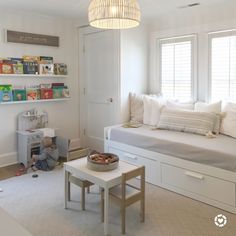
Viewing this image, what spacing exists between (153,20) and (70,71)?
1.62 metres

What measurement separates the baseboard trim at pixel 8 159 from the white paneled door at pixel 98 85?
124 centimetres

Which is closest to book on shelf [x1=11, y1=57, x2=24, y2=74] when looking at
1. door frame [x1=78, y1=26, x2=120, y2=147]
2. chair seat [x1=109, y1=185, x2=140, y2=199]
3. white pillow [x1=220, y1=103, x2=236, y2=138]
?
door frame [x1=78, y1=26, x2=120, y2=147]

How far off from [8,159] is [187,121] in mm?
2672

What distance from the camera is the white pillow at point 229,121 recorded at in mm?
3292

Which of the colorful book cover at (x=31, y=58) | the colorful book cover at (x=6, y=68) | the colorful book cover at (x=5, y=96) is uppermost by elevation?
the colorful book cover at (x=31, y=58)

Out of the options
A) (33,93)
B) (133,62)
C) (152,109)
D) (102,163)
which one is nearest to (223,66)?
(152,109)

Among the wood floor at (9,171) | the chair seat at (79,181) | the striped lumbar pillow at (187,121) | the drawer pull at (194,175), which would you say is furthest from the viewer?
the wood floor at (9,171)

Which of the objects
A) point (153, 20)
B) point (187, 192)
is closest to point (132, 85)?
point (153, 20)

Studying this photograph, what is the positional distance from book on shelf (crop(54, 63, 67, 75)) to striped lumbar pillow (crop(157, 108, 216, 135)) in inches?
72.8

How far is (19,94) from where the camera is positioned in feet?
13.5

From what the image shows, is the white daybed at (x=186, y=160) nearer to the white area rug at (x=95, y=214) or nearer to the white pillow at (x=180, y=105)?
the white area rug at (x=95, y=214)

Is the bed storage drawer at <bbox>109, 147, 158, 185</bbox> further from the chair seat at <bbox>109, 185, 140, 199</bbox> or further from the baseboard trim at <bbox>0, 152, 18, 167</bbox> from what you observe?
the baseboard trim at <bbox>0, 152, 18, 167</bbox>
